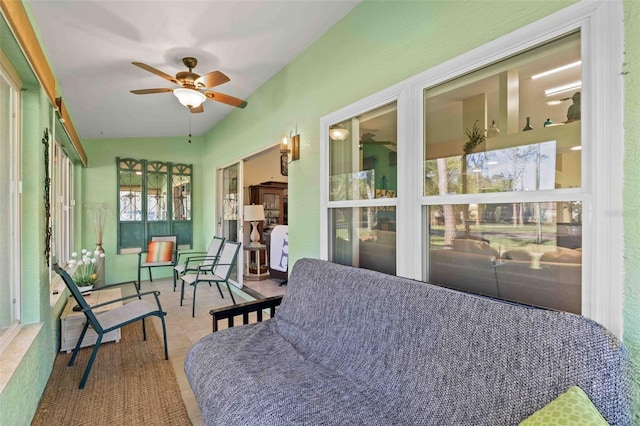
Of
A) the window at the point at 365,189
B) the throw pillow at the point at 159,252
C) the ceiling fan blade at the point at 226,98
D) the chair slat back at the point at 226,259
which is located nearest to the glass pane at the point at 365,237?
the window at the point at 365,189

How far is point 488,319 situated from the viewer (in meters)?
1.16

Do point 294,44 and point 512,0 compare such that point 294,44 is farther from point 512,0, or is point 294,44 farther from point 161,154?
point 161,154

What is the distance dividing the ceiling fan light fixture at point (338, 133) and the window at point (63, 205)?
9.94 feet

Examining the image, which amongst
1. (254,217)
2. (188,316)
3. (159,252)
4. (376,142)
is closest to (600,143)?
(376,142)

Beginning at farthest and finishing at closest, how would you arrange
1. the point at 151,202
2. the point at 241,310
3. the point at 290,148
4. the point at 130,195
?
the point at 151,202
the point at 130,195
the point at 290,148
the point at 241,310

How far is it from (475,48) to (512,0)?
9.0 inches

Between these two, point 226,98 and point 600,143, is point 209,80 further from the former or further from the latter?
point 600,143

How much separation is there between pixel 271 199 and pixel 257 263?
2077 mm

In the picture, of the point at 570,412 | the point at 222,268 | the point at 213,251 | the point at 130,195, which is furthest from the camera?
the point at 130,195

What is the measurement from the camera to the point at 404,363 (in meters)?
1.34

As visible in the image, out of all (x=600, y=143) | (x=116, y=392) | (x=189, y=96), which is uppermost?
(x=189, y=96)

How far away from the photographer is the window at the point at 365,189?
6.90ft

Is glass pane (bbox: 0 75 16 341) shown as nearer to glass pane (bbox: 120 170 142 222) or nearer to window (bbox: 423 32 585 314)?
window (bbox: 423 32 585 314)

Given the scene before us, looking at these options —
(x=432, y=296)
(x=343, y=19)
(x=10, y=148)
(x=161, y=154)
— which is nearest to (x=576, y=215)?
(x=432, y=296)
